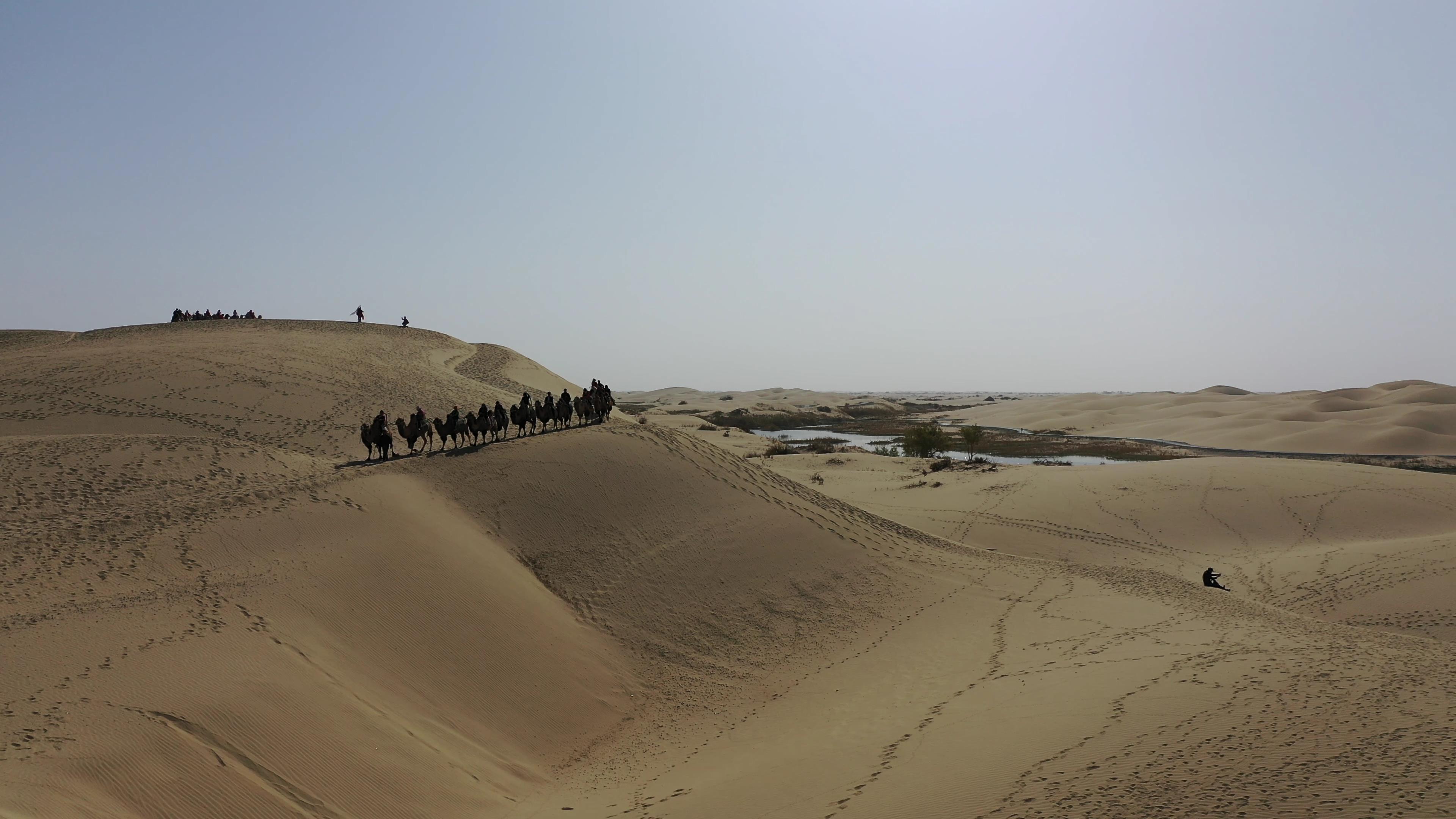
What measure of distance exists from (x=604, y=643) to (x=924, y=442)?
121 feet

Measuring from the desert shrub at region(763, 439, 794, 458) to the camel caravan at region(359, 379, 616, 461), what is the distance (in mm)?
20906

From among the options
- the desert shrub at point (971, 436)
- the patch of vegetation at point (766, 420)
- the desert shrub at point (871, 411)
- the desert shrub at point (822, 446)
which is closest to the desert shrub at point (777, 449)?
the desert shrub at point (822, 446)

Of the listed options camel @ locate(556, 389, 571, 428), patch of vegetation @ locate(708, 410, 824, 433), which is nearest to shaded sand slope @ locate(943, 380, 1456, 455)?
patch of vegetation @ locate(708, 410, 824, 433)

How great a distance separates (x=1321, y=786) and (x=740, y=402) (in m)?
111

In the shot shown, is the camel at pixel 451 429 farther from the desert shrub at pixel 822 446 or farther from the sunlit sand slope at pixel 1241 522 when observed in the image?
the desert shrub at pixel 822 446

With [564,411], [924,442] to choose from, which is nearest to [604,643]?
[564,411]

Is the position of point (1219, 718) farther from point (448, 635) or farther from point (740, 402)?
point (740, 402)

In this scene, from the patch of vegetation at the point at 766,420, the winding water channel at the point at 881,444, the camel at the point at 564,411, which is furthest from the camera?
the patch of vegetation at the point at 766,420

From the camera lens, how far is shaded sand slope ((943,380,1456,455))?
52.2 m

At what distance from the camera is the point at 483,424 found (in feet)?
64.5

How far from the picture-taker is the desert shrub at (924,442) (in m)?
47.2

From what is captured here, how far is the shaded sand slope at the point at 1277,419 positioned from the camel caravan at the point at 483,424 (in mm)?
51347

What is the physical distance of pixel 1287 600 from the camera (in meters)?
19.3

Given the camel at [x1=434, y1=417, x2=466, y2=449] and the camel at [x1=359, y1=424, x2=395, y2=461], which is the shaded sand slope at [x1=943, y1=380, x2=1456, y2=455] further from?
the camel at [x1=359, y1=424, x2=395, y2=461]
